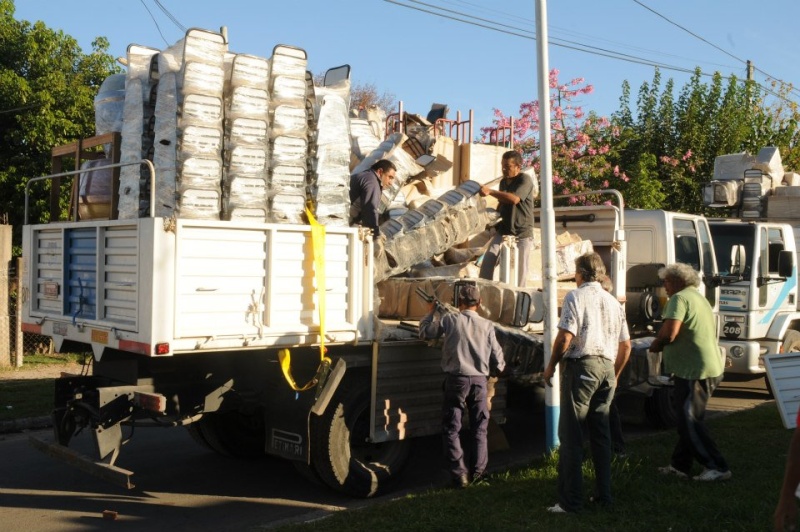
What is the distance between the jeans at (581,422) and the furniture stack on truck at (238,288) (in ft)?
4.72

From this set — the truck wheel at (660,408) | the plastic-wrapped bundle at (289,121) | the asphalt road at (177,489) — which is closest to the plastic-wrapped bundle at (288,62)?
the plastic-wrapped bundle at (289,121)

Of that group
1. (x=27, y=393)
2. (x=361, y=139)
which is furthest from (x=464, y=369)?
(x=27, y=393)

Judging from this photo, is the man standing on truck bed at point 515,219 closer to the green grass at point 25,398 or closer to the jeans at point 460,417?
the jeans at point 460,417

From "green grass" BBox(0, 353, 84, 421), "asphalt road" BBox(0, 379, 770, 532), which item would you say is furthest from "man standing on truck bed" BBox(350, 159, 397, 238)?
→ "green grass" BBox(0, 353, 84, 421)

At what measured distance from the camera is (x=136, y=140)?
6.49 m

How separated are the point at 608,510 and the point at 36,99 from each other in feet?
42.9

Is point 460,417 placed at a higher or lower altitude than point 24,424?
higher

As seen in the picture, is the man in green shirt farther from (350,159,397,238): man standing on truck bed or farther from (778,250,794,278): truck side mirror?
(778,250,794,278): truck side mirror

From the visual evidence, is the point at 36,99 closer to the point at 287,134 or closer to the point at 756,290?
the point at 287,134

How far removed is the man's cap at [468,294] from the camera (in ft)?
23.1

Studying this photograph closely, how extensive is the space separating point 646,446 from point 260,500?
379 centimetres

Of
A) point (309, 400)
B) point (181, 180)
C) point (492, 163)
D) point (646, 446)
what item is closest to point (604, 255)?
point (492, 163)

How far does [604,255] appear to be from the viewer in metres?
10.3

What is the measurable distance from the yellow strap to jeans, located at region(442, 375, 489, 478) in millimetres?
1062
